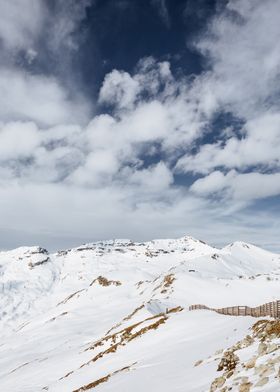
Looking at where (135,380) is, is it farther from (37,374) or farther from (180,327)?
(37,374)

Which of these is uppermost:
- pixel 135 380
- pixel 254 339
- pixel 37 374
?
pixel 254 339

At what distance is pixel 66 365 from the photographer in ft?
172

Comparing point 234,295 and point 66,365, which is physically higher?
point 234,295

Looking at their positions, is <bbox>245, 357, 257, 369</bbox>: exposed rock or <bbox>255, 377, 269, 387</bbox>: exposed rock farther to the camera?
<bbox>245, 357, 257, 369</bbox>: exposed rock

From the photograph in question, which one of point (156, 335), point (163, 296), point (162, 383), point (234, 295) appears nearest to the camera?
point (162, 383)

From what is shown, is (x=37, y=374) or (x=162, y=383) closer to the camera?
(x=162, y=383)

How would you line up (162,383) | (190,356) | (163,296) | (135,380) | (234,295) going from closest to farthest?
(162,383) < (135,380) < (190,356) < (234,295) < (163,296)

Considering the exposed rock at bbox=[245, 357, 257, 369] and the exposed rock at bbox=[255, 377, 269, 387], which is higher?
the exposed rock at bbox=[245, 357, 257, 369]

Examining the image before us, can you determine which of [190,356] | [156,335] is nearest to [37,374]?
[156,335]

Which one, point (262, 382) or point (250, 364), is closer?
point (262, 382)

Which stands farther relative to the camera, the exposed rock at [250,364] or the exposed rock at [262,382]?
the exposed rock at [250,364]

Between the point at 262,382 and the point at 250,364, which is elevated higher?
the point at 250,364

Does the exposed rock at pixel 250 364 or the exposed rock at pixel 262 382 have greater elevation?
the exposed rock at pixel 250 364

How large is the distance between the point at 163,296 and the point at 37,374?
57339mm
